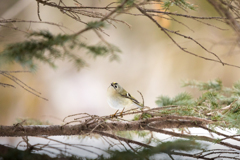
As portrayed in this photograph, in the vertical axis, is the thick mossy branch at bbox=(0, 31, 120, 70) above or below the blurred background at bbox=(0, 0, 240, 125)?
below

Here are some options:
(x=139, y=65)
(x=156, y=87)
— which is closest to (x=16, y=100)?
(x=139, y=65)

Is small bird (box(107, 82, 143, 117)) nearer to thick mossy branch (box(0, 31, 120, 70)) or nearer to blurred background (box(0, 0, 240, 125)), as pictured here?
thick mossy branch (box(0, 31, 120, 70))

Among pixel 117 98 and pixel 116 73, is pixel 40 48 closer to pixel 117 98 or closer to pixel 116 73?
pixel 117 98

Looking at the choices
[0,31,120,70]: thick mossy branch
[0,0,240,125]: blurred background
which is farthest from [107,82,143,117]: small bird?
[0,0,240,125]: blurred background

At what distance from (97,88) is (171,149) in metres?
1.26

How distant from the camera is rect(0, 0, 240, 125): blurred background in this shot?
159 cm

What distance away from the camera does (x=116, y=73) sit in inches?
67.6

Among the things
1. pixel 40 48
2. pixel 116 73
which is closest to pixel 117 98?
pixel 40 48

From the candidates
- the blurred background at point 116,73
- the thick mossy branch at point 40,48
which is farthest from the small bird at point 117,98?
the blurred background at point 116,73

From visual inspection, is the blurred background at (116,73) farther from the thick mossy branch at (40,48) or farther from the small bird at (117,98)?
the thick mossy branch at (40,48)

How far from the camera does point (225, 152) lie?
0.60 meters

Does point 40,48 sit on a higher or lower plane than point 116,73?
lower

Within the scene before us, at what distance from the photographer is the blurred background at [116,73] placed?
1.59 meters

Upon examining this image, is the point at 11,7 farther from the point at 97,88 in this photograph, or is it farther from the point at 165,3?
the point at 165,3
